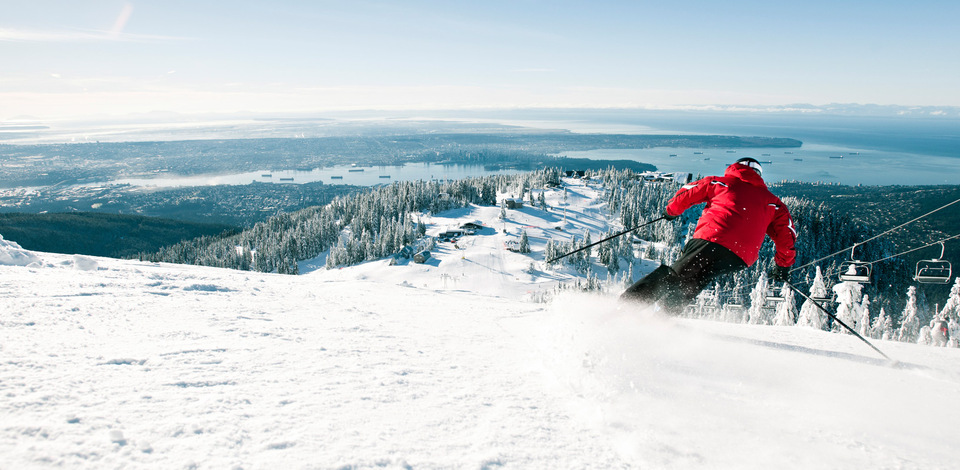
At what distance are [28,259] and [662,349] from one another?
1380 cm

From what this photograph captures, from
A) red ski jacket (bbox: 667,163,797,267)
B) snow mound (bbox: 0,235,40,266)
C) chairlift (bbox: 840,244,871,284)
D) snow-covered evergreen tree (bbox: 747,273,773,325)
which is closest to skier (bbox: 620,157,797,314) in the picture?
red ski jacket (bbox: 667,163,797,267)

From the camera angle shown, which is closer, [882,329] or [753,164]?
[753,164]

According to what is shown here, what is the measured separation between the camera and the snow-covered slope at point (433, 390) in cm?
267

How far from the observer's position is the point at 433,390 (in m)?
3.86

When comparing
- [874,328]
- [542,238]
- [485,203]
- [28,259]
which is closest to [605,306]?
[28,259]

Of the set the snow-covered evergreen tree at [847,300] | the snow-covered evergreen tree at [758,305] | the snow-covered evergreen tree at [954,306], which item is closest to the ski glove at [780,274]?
the snow-covered evergreen tree at [847,300]

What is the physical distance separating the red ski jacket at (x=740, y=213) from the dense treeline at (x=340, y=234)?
8271 centimetres

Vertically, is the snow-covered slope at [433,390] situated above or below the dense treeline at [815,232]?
above

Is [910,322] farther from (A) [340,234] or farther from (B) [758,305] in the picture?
(A) [340,234]

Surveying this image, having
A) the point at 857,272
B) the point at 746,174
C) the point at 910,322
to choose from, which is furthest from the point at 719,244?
the point at 910,322

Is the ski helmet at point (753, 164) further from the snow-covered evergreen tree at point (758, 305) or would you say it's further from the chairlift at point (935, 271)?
the snow-covered evergreen tree at point (758, 305)

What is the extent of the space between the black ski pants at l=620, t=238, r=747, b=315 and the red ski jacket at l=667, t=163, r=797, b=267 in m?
0.14

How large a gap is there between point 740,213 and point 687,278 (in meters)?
1.17

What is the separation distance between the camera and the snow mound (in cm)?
935
